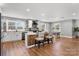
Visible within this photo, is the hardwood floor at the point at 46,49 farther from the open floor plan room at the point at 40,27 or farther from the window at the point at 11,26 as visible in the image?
the window at the point at 11,26

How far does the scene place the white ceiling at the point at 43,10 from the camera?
2.62m

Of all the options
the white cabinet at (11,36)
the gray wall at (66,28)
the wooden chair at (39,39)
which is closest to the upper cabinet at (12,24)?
the white cabinet at (11,36)

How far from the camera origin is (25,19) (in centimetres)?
269

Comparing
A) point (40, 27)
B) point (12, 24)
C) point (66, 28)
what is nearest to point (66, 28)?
point (66, 28)

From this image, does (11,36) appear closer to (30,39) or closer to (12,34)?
(12,34)

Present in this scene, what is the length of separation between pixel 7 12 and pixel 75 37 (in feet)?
5.99

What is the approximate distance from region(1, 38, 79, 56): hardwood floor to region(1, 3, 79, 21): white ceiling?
0.64 metres

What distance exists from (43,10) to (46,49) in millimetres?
1010

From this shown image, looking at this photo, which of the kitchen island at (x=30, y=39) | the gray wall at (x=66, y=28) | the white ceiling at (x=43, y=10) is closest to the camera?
the white ceiling at (x=43, y=10)

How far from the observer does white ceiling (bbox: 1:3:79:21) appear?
2621mm

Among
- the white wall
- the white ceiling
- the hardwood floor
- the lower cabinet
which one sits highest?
the white ceiling

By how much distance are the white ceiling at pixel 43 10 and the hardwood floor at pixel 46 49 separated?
0.64 m

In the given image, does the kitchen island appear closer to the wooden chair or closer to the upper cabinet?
the wooden chair

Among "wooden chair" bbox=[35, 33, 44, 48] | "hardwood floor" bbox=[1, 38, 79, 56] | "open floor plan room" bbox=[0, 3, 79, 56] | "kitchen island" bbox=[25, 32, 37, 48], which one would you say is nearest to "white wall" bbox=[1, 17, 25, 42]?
"open floor plan room" bbox=[0, 3, 79, 56]
